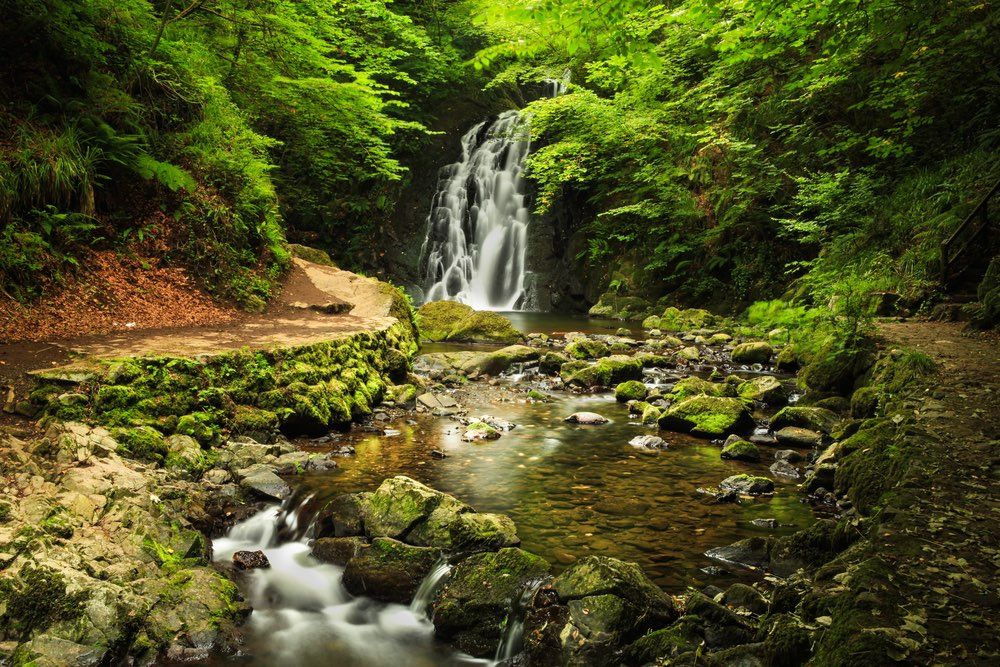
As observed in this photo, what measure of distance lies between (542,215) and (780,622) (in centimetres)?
2145

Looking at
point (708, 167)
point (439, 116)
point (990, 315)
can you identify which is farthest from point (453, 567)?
point (439, 116)

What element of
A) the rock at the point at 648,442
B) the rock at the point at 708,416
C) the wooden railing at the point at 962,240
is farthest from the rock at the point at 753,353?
the rock at the point at 648,442

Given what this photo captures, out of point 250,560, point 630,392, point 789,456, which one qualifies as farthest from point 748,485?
point 250,560

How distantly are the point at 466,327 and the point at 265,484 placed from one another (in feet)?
31.7

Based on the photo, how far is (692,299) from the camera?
60.6 ft

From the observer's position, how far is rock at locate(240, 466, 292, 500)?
5.18 metres

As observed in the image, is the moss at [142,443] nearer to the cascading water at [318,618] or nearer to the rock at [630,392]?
the cascading water at [318,618]

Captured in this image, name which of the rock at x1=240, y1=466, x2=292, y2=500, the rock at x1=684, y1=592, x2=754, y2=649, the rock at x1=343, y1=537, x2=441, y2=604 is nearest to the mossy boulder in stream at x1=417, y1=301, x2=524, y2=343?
the rock at x1=240, y1=466, x2=292, y2=500

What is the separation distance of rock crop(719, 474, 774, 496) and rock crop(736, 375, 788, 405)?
317cm

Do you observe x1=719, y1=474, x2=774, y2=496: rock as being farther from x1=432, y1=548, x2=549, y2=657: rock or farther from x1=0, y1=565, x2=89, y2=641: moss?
x1=0, y1=565, x2=89, y2=641: moss

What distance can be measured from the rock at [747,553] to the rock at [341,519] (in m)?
2.86

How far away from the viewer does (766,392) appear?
8562 mm

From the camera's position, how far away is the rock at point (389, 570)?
413 centimetres

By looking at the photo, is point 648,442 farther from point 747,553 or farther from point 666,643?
point 666,643
